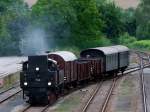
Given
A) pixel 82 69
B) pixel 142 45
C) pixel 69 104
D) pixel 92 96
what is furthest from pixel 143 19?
pixel 69 104

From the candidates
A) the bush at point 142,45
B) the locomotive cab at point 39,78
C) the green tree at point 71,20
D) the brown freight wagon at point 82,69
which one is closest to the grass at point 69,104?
the locomotive cab at point 39,78

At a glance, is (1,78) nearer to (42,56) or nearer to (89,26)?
(42,56)

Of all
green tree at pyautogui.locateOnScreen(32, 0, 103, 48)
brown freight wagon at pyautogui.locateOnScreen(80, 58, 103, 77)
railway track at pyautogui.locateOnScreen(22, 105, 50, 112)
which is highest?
green tree at pyautogui.locateOnScreen(32, 0, 103, 48)

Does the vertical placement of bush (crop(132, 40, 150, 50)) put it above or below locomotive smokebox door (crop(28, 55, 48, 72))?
below

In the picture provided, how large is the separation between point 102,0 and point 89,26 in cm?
3104

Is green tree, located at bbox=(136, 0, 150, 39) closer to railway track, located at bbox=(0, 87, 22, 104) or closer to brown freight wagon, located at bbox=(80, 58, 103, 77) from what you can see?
brown freight wagon, located at bbox=(80, 58, 103, 77)

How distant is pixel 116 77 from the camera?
1786 inches

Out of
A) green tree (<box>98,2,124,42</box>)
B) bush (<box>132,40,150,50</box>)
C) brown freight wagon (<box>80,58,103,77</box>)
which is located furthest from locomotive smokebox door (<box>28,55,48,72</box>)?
bush (<box>132,40,150,50</box>)

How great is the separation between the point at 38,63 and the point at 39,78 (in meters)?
0.76

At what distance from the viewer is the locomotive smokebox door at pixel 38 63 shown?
27141 mm

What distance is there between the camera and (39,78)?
27047 millimetres

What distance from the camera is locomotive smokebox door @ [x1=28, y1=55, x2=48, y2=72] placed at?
27141mm

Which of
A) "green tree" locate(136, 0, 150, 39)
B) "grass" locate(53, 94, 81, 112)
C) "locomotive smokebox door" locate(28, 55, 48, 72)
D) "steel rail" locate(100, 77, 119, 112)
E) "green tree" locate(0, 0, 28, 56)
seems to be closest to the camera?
"steel rail" locate(100, 77, 119, 112)

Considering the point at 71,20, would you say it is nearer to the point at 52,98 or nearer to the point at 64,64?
the point at 64,64
